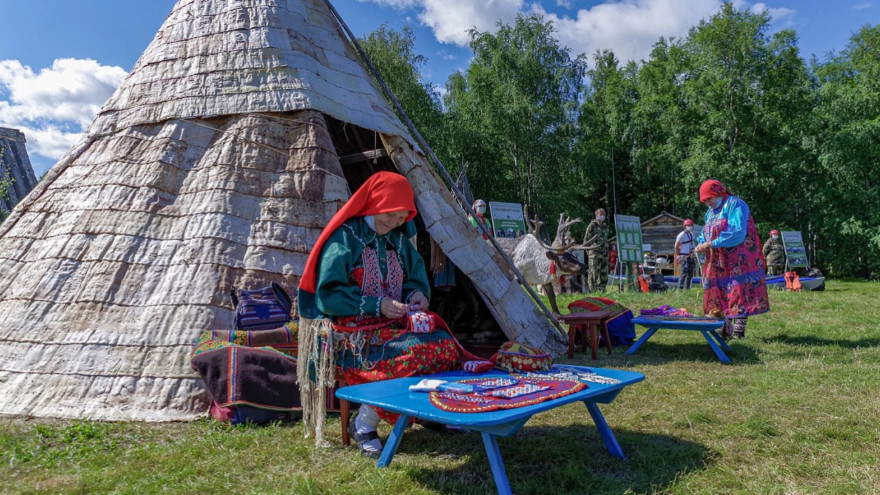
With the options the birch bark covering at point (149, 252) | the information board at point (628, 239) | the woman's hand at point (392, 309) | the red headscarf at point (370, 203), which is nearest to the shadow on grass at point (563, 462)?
the woman's hand at point (392, 309)

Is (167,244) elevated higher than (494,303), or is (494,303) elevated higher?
(167,244)

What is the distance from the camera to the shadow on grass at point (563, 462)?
282cm

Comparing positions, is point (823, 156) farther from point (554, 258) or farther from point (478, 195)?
point (554, 258)

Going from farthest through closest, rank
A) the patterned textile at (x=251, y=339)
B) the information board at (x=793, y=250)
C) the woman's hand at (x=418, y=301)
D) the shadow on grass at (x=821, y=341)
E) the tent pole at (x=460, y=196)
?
the information board at (x=793, y=250) < the shadow on grass at (x=821, y=341) < the tent pole at (x=460, y=196) < the patterned textile at (x=251, y=339) < the woman's hand at (x=418, y=301)

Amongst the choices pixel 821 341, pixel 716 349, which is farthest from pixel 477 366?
pixel 821 341

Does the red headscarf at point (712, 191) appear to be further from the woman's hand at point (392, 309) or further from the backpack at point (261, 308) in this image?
the backpack at point (261, 308)

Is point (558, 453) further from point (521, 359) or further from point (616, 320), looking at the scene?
point (616, 320)

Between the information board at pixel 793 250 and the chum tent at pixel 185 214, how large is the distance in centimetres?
1372

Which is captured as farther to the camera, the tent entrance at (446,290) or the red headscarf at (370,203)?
the tent entrance at (446,290)

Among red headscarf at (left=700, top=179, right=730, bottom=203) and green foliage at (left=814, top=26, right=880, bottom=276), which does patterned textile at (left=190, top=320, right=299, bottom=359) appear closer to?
red headscarf at (left=700, top=179, right=730, bottom=203)

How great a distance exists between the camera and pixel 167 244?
4.70 m

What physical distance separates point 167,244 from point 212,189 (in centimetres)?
57

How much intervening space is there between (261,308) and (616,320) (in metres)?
4.21

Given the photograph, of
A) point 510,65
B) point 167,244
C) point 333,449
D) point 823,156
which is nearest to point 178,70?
point 167,244
